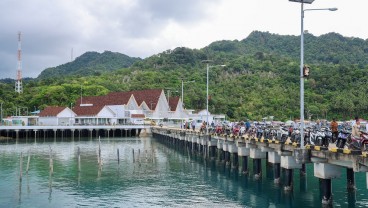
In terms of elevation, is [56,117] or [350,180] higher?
[56,117]

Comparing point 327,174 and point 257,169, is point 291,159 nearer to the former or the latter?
point 327,174

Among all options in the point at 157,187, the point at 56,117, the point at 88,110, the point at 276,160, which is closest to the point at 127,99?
the point at 88,110

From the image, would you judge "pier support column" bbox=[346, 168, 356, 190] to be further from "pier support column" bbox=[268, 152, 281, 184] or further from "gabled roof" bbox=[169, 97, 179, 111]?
"gabled roof" bbox=[169, 97, 179, 111]

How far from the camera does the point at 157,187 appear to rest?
3306 cm

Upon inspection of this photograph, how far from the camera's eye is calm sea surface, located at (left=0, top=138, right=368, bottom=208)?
27.6m

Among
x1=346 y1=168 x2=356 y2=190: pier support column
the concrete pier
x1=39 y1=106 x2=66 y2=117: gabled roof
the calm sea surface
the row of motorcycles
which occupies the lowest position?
the calm sea surface

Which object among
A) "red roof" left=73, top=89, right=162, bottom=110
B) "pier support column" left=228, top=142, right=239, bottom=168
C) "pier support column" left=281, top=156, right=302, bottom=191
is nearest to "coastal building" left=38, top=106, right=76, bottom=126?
"red roof" left=73, top=89, right=162, bottom=110

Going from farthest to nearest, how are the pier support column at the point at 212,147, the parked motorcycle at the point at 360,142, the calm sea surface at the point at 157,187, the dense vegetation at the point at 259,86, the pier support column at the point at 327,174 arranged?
the dense vegetation at the point at 259,86 < the pier support column at the point at 212,147 < the calm sea surface at the point at 157,187 < the pier support column at the point at 327,174 < the parked motorcycle at the point at 360,142

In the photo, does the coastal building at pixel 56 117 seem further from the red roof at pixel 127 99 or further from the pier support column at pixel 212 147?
the pier support column at pixel 212 147

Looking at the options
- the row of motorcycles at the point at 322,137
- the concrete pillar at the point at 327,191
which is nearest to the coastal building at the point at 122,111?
the row of motorcycles at the point at 322,137

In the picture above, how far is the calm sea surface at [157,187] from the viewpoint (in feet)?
90.6

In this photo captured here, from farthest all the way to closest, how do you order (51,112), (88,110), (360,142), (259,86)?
(259,86) → (88,110) → (51,112) → (360,142)

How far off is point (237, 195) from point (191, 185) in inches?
203

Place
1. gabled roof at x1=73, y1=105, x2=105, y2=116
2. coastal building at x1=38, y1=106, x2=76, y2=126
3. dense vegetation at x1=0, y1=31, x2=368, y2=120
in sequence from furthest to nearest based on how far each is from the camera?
gabled roof at x1=73, y1=105, x2=105, y2=116, dense vegetation at x1=0, y1=31, x2=368, y2=120, coastal building at x1=38, y1=106, x2=76, y2=126
